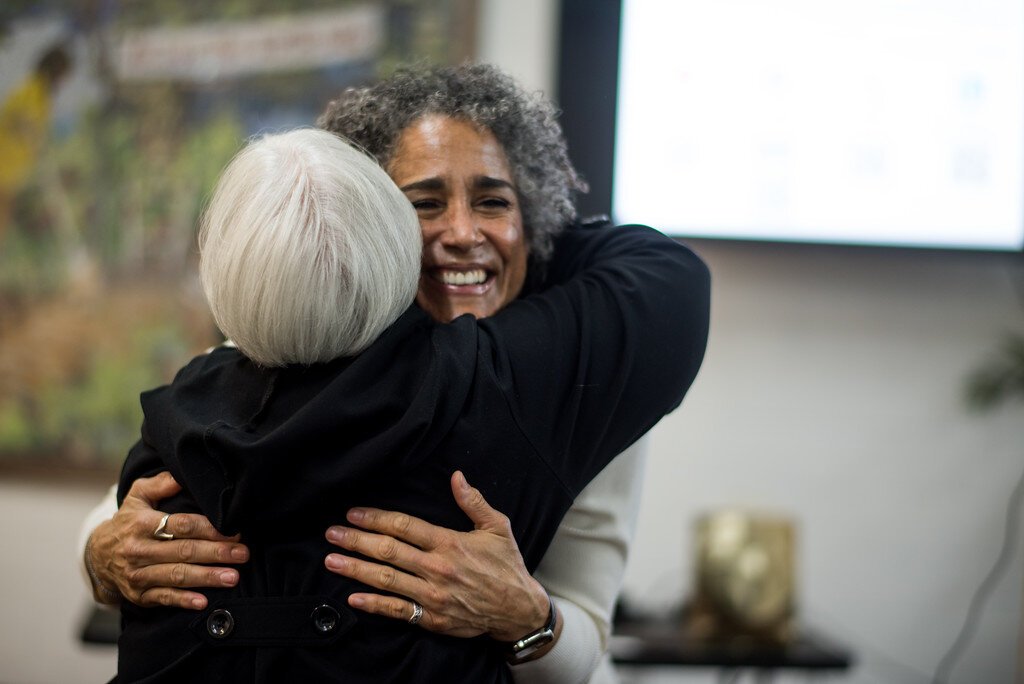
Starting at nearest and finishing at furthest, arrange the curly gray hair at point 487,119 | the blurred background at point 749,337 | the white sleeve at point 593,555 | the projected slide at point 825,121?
the white sleeve at point 593,555 < the curly gray hair at point 487,119 < the projected slide at point 825,121 < the blurred background at point 749,337

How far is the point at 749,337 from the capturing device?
2.64 metres

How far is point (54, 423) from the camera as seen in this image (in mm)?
2775

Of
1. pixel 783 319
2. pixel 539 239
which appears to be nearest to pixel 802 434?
pixel 783 319

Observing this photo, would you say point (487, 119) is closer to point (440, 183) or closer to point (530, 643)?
point (440, 183)

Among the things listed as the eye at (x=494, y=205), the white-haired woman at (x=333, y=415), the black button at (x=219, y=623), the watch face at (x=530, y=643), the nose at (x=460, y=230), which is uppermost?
the eye at (x=494, y=205)

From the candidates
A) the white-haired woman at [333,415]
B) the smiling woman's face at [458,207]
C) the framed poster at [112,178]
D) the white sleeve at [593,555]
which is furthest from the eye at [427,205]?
the framed poster at [112,178]

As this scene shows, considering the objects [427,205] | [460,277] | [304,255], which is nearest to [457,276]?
[460,277]

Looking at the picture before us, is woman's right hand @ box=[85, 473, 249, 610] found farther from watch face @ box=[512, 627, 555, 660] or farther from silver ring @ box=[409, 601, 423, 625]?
watch face @ box=[512, 627, 555, 660]

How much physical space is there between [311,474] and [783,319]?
6.09ft

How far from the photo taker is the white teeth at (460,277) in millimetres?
1436

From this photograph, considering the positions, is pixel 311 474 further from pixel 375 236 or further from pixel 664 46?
pixel 664 46

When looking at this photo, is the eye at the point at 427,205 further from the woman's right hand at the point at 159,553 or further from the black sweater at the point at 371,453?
the woman's right hand at the point at 159,553

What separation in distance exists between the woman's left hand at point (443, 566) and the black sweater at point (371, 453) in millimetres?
16

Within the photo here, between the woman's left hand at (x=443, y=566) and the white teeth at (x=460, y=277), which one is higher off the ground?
the white teeth at (x=460, y=277)
